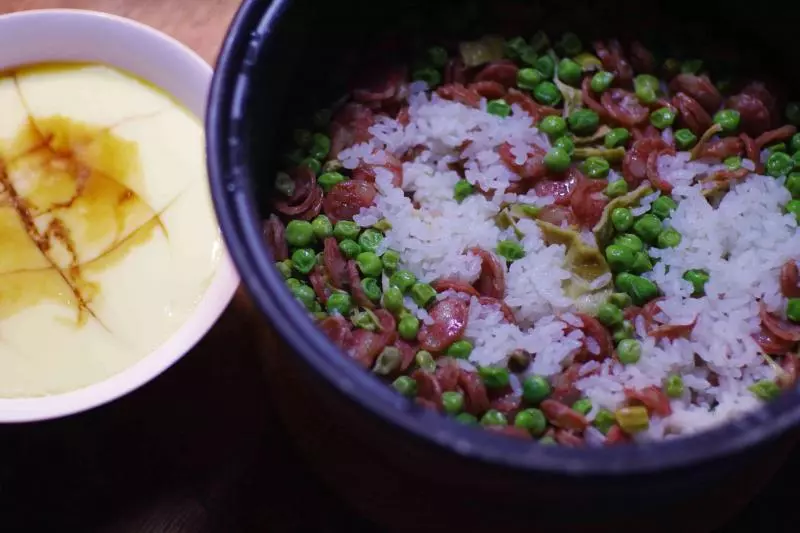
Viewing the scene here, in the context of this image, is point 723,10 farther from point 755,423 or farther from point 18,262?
point 18,262

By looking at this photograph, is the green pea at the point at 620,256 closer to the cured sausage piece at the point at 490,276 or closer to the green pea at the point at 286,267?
the cured sausage piece at the point at 490,276

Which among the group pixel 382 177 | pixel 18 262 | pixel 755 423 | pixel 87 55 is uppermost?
pixel 755 423

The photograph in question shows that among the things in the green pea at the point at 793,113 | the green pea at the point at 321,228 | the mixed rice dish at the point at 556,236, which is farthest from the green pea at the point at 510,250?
the green pea at the point at 793,113

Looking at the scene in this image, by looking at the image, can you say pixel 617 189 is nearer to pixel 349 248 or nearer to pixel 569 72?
pixel 569 72

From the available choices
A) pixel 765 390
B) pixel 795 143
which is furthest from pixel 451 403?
pixel 795 143

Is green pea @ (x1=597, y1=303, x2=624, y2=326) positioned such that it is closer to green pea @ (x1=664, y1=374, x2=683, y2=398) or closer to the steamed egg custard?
green pea @ (x1=664, y1=374, x2=683, y2=398)

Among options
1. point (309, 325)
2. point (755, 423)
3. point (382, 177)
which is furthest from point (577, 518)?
point (382, 177)
